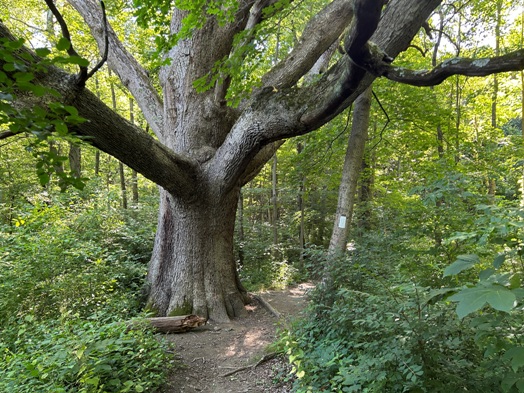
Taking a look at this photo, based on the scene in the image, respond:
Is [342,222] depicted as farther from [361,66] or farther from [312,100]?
[361,66]

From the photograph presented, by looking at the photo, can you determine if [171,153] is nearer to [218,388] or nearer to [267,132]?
[267,132]

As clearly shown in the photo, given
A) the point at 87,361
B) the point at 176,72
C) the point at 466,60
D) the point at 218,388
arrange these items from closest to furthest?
the point at 466,60, the point at 87,361, the point at 218,388, the point at 176,72

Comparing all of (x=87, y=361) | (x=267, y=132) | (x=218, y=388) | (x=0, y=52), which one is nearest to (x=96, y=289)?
(x=87, y=361)

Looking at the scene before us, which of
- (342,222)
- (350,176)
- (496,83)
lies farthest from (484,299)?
(496,83)

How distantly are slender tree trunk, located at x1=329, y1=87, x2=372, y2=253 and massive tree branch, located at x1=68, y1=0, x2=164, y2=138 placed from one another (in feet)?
12.9

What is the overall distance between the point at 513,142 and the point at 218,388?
7753mm

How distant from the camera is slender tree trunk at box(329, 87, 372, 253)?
17.1ft

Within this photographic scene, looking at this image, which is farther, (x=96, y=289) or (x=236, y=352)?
(x=96, y=289)

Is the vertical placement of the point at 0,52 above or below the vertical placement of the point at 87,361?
above

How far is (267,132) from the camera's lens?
392 centimetres

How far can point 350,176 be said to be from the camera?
529cm

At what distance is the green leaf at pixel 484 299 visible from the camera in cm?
86

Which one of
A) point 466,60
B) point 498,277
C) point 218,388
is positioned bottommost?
point 218,388

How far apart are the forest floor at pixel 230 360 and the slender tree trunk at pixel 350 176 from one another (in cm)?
130
